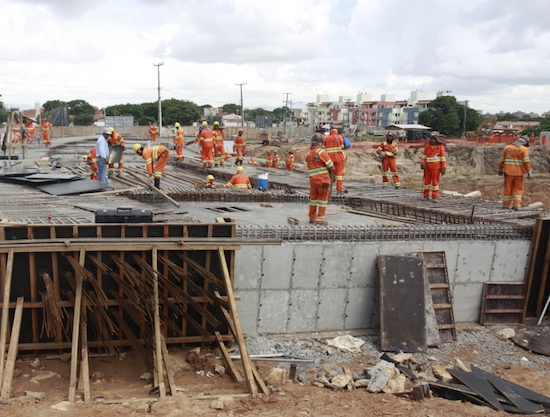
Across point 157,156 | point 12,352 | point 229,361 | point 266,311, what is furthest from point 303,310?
point 157,156

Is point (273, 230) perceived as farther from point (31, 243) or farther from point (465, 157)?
point (465, 157)

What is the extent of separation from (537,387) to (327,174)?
4.49m

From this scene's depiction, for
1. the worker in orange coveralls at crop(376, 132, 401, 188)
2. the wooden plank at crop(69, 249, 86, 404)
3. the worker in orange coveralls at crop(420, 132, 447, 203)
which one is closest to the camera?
the wooden plank at crop(69, 249, 86, 404)

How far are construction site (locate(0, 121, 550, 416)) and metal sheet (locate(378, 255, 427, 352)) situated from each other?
0.02 meters

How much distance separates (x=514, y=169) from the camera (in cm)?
1089

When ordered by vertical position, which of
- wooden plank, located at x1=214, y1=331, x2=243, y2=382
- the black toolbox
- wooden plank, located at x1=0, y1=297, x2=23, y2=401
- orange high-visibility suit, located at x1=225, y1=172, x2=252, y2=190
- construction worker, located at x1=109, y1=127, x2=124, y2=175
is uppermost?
construction worker, located at x1=109, y1=127, x2=124, y2=175

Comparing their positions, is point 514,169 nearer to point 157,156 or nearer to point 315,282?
point 315,282

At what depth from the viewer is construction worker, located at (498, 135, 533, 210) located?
10766 mm

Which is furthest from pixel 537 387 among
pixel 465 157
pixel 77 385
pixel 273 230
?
pixel 465 157

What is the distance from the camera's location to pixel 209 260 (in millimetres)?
7207

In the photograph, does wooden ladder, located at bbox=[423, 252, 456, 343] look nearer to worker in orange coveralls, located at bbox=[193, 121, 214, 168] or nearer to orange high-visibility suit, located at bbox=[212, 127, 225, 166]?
worker in orange coveralls, located at bbox=[193, 121, 214, 168]

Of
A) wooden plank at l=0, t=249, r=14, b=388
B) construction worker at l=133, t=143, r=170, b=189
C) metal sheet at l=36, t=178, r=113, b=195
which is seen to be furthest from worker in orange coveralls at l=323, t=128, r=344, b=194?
wooden plank at l=0, t=249, r=14, b=388

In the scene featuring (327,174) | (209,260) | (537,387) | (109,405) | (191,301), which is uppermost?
(327,174)

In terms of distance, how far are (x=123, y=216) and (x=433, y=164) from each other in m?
7.75
